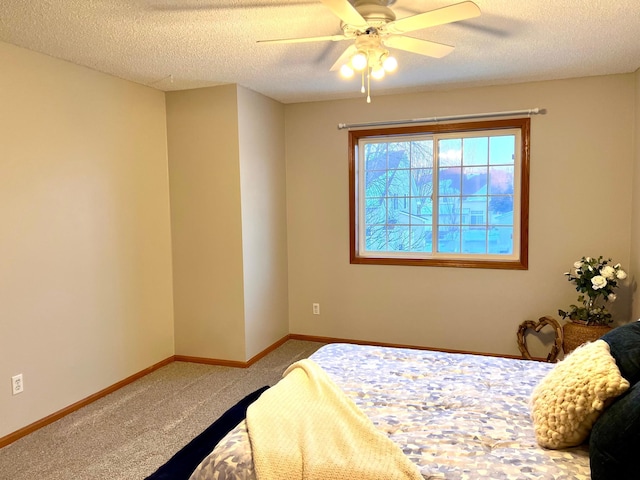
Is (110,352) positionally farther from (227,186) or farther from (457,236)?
(457,236)

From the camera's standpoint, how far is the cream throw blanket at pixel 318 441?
1.50 meters

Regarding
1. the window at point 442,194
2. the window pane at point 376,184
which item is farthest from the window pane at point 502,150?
the window pane at point 376,184

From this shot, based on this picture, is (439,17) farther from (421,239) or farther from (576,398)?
(421,239)

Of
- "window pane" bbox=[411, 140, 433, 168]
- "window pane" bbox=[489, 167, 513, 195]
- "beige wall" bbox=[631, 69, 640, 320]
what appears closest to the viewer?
"beige wall" bbox=[631, 69, 640, 320]

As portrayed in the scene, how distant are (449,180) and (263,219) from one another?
1717 millimetres

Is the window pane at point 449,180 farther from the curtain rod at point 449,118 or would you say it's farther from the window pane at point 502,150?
the curtain rod at point 449,118

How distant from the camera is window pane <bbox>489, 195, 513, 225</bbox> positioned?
416 cm

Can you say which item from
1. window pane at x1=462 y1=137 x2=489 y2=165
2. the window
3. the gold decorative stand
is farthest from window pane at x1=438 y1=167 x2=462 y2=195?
the gold decorative stand

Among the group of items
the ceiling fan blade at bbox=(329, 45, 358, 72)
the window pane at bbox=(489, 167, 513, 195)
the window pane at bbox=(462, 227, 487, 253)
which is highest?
the ceiling fan blade at bbox=(329, 45, 358, 72)

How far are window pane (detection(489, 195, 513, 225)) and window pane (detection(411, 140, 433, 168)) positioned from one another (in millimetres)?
648

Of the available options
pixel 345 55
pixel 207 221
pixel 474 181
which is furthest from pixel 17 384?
pixel 474 181

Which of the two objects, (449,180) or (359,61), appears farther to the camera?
A: (449,180)

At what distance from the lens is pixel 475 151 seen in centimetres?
422

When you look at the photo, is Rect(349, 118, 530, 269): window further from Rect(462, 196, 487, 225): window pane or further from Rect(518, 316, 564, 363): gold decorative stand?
Rect(518, 316, 564, 363): gold decorative stand
